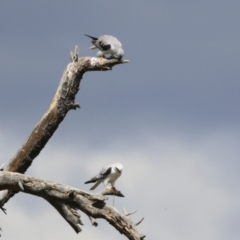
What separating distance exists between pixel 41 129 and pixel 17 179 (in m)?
2.97

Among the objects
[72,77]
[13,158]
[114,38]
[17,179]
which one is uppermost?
[114,38]

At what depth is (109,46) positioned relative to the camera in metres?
19.4

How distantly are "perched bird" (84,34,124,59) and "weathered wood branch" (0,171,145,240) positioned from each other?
4.08m

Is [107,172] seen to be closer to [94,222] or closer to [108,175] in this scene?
[108,175]

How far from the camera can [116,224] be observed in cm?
1627

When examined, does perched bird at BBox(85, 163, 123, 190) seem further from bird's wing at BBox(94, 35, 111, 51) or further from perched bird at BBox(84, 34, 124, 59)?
→ bird's wing at BBox(94, 35, 111, 51)

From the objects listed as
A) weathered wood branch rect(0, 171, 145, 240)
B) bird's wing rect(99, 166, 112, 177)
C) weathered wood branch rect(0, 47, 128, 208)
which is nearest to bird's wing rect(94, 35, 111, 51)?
weathered wood branch rect(0, 47, 128, 208)

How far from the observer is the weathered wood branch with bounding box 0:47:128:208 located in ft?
61.1

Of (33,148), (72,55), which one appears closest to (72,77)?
(72,55)

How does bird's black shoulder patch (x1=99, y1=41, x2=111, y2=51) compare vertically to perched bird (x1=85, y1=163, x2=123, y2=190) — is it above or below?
above

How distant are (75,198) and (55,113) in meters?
3.35

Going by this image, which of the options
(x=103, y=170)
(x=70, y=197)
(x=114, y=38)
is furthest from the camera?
(x=103, y=170)

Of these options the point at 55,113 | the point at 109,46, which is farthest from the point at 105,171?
the point at 109,46

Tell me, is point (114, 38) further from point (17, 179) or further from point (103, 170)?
point (17, 179)
